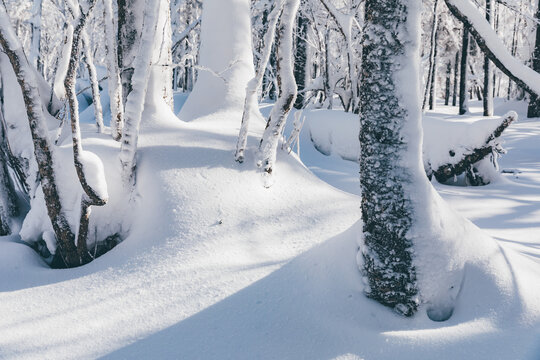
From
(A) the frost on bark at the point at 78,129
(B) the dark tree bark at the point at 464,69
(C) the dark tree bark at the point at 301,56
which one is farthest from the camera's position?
(B) the dark tree bark at the point at 464,69

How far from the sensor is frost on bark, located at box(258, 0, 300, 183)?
11.7 feet

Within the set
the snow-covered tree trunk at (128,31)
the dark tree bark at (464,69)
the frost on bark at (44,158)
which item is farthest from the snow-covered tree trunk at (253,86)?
the dark tree bark at (464,69)

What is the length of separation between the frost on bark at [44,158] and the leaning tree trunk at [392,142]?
2260 mm

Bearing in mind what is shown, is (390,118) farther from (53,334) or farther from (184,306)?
(53,334)

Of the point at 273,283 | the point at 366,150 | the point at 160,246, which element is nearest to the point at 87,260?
the point at 160,246

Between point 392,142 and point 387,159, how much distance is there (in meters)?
0.10

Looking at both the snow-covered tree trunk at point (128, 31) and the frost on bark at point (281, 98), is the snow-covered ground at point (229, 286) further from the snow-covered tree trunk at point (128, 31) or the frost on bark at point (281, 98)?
the snow-covered tree trunk at point (128, 31)

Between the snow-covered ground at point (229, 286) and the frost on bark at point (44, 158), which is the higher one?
the frost on bark at point (44, 158)

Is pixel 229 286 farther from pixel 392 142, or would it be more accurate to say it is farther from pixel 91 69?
pixel 91 69

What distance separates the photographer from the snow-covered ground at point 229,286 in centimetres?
205

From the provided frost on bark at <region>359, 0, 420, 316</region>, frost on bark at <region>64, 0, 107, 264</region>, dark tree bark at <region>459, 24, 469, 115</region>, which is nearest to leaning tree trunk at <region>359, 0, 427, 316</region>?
frost on bark at <region>359, 0, 420, 316</region>

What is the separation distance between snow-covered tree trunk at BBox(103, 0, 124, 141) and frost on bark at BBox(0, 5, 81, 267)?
697mm

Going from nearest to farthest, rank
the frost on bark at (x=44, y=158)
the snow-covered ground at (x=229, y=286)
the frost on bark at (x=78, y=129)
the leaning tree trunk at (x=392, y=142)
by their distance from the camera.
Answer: the snow-covered ground at (x=229, y=286) → the leaning tree trunk at (x=392, y=142) → the frost on bark at (x=78, y=129) → the frost on bark at (x=44, y=158)

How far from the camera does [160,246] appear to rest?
2908mm
